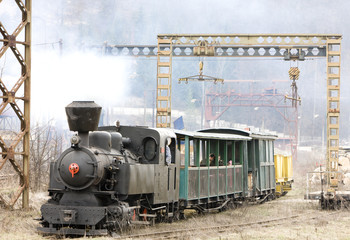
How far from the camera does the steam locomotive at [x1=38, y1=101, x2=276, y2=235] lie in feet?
35.5

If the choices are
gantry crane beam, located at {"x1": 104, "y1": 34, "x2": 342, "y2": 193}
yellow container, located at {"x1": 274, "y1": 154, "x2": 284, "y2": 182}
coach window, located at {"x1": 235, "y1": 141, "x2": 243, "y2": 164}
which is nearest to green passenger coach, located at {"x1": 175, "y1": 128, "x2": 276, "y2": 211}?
coach window, located at {"x1": 235, "y1": 141, "x2": 243, "y2": 164}

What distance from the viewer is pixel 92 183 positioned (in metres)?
10.8

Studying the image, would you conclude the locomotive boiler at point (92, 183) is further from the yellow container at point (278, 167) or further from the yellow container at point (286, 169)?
the yellow container at point (286, 169)

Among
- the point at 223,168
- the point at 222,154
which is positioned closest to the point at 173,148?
the point at 223,168

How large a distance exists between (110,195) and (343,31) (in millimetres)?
99697

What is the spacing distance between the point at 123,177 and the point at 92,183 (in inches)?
25.2

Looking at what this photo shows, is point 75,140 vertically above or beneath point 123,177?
above

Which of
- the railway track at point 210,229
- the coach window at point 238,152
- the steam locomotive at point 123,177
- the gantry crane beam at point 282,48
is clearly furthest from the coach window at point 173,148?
the gantry crane beam at point 282,48

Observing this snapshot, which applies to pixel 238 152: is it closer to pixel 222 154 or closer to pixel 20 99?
pixel 222 154

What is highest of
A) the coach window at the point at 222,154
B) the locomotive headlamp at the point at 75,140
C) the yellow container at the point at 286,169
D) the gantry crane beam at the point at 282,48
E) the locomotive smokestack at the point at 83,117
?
the gantry crane beam at the point at 282,48

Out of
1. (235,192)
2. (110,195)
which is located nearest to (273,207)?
(235,192)

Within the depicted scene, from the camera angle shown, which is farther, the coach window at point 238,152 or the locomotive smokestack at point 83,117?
the coach window at point 238,152

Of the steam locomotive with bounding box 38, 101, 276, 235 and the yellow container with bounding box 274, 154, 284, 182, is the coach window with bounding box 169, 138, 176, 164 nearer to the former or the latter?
the steam locomotive with bounding box 38, 101, 276, 235

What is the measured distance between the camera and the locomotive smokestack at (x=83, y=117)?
10.9 meters
